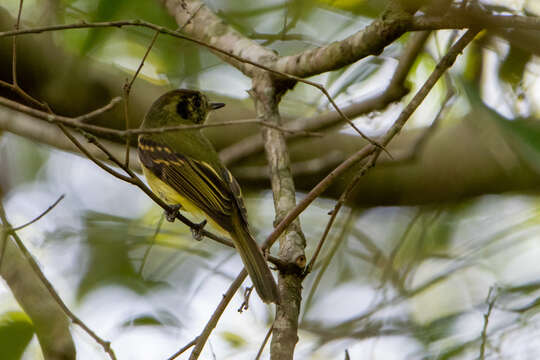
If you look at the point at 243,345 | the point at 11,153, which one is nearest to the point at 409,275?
the point at 243,345

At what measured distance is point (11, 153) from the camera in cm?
615

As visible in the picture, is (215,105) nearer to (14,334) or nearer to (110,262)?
(110,262)

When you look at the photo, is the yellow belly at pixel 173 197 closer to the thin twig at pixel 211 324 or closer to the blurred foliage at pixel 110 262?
the blurred foliage at pixel 110 262

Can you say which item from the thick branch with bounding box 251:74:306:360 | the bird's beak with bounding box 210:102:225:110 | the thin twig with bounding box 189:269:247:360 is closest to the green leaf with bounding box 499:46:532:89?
the thick branch with bounding box 251:74:306:360

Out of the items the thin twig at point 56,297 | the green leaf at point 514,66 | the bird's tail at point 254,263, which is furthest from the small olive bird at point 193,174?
the green leaf at point 514,66

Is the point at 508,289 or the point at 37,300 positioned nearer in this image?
the point at 37,300

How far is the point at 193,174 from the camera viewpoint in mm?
4012

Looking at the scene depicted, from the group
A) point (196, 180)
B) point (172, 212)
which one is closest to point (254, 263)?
point (172, 212)

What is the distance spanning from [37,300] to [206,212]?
102 cm

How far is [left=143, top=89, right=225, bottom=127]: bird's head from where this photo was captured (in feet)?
15.4

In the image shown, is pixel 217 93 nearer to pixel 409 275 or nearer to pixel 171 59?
pixel 171 59

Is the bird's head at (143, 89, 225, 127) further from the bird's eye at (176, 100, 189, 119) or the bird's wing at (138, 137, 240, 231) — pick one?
the bird's wing at (138, 137, 240, 231)

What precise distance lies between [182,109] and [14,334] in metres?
2.20

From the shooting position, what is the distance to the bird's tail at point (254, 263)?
2.81 metres
